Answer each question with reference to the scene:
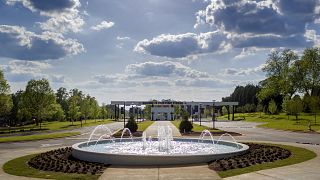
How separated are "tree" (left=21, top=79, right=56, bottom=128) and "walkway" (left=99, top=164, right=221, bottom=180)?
203ft


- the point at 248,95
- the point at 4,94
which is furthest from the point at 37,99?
the point at 248,95

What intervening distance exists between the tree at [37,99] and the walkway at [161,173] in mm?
61983

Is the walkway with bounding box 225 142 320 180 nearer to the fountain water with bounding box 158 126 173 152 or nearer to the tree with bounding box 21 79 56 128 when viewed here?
the fountain water with bounding box 158 126 173 152

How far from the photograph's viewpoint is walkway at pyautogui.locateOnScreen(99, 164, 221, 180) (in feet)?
48.3

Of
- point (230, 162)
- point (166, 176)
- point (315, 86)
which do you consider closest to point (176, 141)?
point (230, 162)

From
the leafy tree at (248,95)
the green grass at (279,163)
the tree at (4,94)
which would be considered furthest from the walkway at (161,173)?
the leafy tree at (248,95)

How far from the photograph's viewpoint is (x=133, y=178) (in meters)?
14.7

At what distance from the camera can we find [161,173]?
1557 cm

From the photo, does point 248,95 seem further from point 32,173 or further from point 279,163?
point 32,173

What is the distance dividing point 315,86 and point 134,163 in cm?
8518

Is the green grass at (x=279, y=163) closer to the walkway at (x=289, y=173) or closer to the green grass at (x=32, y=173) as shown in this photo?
the walkway at (x=289, y=173)

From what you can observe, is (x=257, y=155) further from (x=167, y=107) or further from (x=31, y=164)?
(x=167, y=107)

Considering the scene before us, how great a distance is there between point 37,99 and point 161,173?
64337mm

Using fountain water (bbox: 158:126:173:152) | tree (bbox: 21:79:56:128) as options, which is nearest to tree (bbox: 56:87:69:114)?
tree (bbox: 21:79:56:128)
